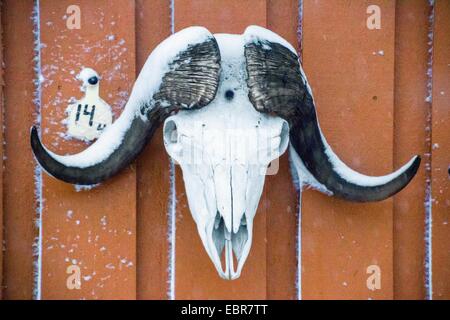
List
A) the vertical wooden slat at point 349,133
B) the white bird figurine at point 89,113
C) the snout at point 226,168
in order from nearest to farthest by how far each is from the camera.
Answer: the snout at point 226,168
the white bird figurine at point 89,113
the vertical wooden slat at point 349,133

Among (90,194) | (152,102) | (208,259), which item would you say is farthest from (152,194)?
(152,102)

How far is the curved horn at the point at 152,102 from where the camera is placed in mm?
1786

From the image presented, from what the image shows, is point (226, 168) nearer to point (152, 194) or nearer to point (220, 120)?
point (220, 120)

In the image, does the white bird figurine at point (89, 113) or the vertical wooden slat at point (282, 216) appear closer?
the white bird figurine at point (89, 113)

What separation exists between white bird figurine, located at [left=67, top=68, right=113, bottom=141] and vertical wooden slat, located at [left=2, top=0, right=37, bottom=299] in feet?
0.78

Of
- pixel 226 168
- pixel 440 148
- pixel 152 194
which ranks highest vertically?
pixel 440 148

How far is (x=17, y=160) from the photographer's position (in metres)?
2.25

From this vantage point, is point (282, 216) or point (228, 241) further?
point (282, 216)

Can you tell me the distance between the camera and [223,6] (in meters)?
2.29

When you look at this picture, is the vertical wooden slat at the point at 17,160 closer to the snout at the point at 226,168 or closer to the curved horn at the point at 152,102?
the curved horn at the point at 152,102

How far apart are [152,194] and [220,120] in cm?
70

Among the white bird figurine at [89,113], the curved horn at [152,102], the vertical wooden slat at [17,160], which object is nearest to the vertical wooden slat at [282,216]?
the curved horn at [152,102]

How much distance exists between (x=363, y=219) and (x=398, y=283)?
42 centimetres

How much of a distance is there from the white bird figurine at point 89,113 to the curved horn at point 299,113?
0.82 metres
